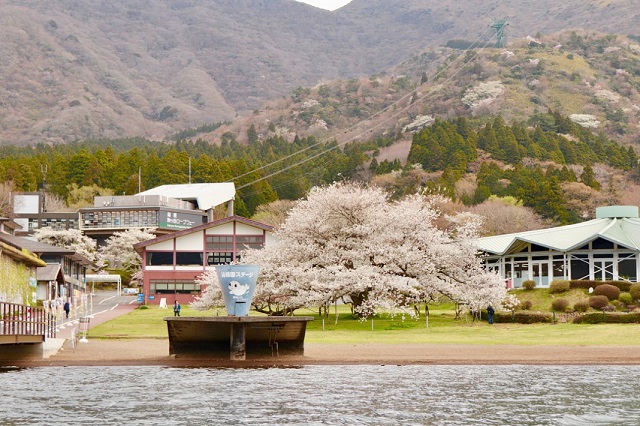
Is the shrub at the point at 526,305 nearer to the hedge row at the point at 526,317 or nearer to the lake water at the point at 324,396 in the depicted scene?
the hedge row at the point at 526,317

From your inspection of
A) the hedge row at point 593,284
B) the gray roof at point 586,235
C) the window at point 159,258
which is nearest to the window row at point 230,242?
the window at point 159,258

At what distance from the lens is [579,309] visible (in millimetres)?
54969

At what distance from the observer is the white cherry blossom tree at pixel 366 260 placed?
5491 cm

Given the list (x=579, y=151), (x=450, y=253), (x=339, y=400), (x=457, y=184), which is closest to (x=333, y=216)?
(x=450, y=253)

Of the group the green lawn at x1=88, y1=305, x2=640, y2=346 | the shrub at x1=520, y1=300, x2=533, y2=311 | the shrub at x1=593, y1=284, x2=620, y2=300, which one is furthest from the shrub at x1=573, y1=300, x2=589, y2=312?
the green lawn at x1=88, y1=305, x2=640, y2=346

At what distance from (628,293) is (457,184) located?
7106cm

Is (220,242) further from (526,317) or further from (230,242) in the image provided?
(526,317)

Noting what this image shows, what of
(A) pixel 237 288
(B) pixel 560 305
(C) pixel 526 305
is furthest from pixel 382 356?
(C) pixel 526 305

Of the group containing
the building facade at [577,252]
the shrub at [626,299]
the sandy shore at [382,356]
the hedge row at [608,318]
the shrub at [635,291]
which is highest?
the building facade at [577,252]

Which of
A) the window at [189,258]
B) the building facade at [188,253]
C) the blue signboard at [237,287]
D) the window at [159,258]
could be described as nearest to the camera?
the blue signboard at [237,287]

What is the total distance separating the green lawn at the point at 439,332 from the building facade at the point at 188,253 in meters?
28.7

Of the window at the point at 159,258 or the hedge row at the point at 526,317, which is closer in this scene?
the hedge row at the point at 526,317

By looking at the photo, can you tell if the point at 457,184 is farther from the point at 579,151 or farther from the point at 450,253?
the point at 450,253

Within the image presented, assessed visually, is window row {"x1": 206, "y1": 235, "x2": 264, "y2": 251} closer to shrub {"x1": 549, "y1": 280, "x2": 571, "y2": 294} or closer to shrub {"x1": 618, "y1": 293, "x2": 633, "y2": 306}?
shrub {"x1": 549, "y1": 280, "x2": 571, "y2": 294}
